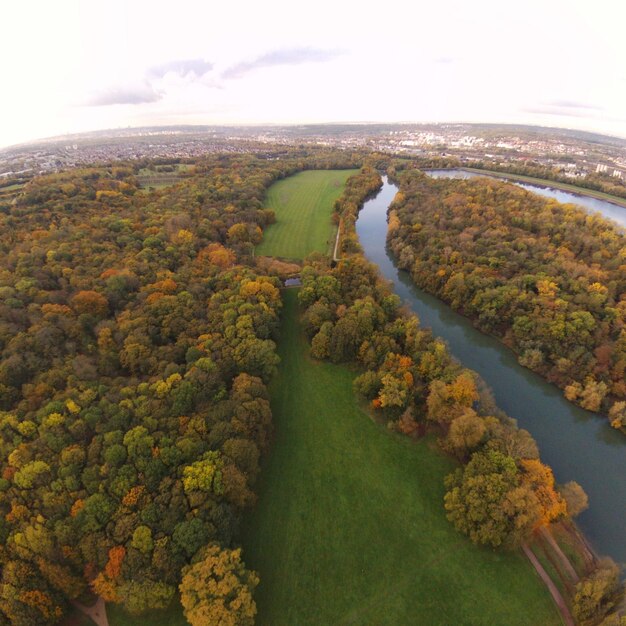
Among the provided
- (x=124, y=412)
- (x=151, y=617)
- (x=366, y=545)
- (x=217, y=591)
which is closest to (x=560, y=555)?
(x=366, y=545)

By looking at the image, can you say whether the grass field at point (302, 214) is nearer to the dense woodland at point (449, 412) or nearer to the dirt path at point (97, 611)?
the dense woodland at point (449, 412)

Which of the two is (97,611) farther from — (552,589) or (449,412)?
(552,589)

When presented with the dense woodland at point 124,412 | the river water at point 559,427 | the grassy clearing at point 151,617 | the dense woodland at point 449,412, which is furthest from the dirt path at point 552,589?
the grassy clearing at point 151,617

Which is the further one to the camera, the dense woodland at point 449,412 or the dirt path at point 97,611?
the dense woodland at point 449,412

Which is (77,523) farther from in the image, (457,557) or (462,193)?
(462,193)

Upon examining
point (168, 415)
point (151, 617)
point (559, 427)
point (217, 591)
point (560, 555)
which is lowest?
point (151, 617)

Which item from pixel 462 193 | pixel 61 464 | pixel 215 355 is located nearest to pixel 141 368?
pixel 215 355
